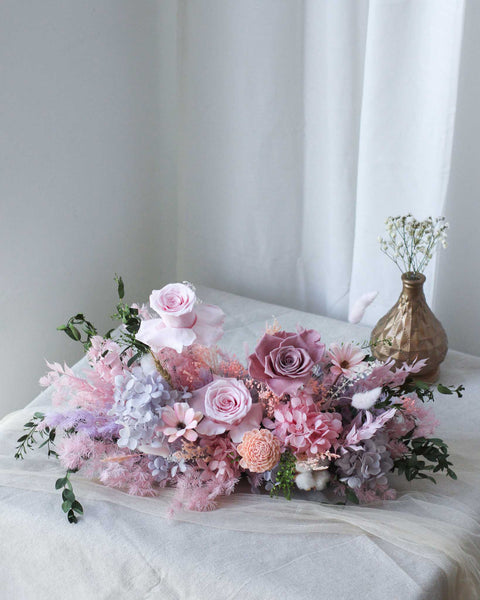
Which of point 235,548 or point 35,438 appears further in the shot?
point 35,438

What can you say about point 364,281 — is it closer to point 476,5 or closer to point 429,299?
point 429,299

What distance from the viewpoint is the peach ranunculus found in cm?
93

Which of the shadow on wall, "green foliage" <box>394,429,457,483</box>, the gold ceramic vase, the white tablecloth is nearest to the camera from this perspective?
the white tablecloth

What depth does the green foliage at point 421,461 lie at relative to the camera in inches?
38.9

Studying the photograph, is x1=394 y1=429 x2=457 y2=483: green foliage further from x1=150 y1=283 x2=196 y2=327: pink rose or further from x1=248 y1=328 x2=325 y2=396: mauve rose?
x1=150 y1=283 x2=196 y2=327: pink rose

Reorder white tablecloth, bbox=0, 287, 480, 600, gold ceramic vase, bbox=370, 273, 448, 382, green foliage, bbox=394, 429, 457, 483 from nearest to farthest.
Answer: white tablecloth, bbox=0, 287, 480, 600 < green foliage, bbox=394, 429, 457, 483 < gold ceramic vase, bbox=370, 273, 448, 382

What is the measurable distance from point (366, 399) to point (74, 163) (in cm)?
87

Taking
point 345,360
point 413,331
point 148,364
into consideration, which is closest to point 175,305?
point 148,364

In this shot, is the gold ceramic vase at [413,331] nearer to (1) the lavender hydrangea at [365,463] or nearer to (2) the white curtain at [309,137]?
(2) the white curtain at [309,137]

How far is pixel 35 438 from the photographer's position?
3.76 ft

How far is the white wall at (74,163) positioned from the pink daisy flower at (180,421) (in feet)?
2.07

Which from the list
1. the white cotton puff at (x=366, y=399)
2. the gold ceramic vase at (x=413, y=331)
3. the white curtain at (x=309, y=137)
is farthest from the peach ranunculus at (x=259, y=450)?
the white curtain at (x=309, y=137)

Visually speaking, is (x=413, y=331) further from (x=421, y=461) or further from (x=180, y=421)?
(x=180, y=421)

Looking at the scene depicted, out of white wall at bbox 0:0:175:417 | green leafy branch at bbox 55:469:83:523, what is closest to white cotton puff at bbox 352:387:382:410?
green leafy branch at bbox 55:469:83:523
